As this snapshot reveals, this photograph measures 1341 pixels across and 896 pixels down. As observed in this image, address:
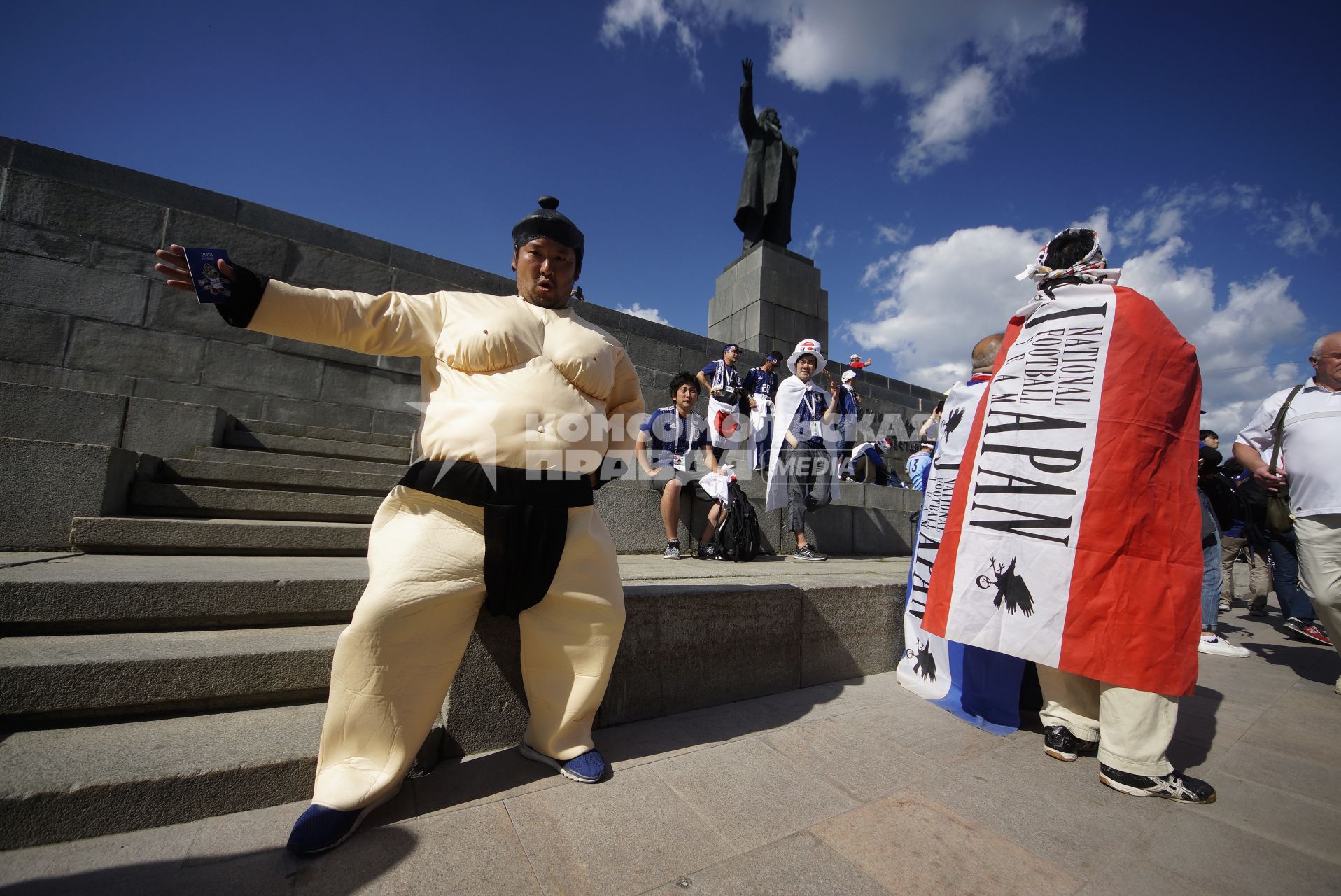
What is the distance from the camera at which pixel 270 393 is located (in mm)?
6090

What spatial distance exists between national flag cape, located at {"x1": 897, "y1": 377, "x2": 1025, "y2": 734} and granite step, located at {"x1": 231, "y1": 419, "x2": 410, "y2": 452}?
4.91 meters

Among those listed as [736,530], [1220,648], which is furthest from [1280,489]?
[736,530]

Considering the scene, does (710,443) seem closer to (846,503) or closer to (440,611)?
(846,503)

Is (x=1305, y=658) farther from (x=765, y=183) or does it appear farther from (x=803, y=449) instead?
(x=765, y=183)

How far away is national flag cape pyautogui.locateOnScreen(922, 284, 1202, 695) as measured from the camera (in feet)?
7.11

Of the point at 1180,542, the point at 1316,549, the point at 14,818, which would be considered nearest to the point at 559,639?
the point at 14,818

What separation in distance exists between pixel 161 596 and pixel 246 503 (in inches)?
72.5

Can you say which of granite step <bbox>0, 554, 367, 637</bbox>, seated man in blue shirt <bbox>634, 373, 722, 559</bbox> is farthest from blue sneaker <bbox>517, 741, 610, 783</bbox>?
seated man in blue shirt <bbox>634, 373, 722, 559</bbox>

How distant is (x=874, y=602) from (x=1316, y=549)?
99.9 inches

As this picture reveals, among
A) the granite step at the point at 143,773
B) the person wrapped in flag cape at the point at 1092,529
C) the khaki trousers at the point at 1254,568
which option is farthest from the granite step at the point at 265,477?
the khaki trousers at the point at 1254,568

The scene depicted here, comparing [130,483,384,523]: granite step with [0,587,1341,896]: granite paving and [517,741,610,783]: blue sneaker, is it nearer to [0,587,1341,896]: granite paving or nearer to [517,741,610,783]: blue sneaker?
[0,587,1341,896]: granite paving

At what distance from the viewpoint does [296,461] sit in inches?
191

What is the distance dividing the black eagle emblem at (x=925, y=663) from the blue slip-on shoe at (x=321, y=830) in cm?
290

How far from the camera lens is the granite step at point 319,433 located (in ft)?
17.1
